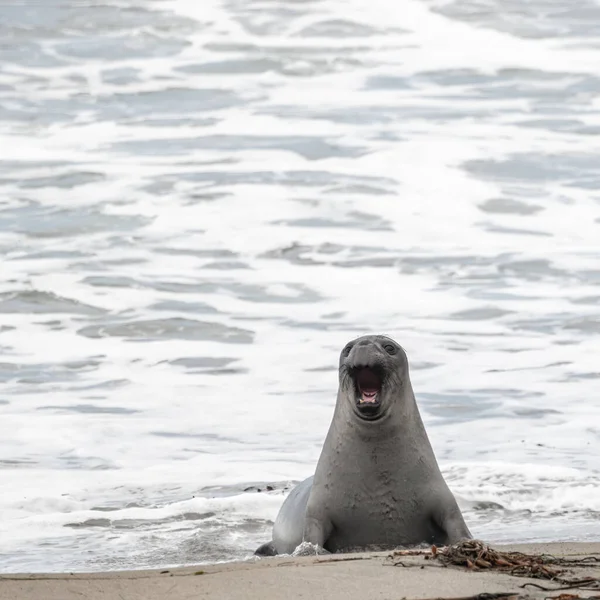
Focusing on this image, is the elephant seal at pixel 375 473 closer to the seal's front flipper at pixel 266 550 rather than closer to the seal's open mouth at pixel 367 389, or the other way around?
the seal's open mouth at pixel 367 389

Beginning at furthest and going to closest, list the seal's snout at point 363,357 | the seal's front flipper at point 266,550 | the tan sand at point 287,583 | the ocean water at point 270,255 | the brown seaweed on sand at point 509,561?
1. the ocean water at point 270,255
2. the seal's front flipper at point 266,550
3. the seal's snout at point 363,357
4. the brown seaweed on sand at point 509,561
5. the tan sand at point 287,583

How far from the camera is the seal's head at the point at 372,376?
535 cm

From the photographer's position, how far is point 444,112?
65.5ft

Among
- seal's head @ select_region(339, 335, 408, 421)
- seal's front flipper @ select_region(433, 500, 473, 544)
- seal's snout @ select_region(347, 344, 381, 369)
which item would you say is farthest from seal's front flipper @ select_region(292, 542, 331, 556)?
seal's snout @ select_region(347, 344, 381, 369)

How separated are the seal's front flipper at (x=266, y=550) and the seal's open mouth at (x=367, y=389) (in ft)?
2.41

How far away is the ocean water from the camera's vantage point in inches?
292

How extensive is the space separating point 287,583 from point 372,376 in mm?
1588

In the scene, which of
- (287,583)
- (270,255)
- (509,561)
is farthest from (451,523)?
(270,255)

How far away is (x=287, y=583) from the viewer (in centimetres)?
392

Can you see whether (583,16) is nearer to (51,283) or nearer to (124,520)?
(51,283)

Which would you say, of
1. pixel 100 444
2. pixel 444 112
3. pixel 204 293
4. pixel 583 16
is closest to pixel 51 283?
pixel 204 293

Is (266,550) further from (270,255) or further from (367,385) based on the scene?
(270,255)

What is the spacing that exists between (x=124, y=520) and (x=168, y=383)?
338 centimetres

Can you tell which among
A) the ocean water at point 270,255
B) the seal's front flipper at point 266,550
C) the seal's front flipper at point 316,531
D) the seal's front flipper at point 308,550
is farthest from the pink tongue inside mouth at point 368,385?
the ocean water at point 270,255
